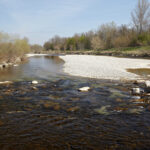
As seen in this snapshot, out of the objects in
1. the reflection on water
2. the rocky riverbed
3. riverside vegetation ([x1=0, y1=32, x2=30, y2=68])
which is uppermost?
riverside vegetation ([x1=0, y1=32, x2=30, y2=68])

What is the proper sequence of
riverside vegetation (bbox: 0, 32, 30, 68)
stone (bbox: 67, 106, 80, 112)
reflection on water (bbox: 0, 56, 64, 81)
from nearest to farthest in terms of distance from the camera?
1. stone (bbox: 67, 106, 80, 112)
2. reflection on water (bbox: 0, 56, 64, 81)
3. riverside vegetation (bbox: 0, 32, 30, 68)

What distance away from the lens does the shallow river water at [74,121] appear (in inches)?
187

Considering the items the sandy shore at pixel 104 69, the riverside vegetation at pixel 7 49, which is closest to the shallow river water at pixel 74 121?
the sandy shore at pixel 104 69

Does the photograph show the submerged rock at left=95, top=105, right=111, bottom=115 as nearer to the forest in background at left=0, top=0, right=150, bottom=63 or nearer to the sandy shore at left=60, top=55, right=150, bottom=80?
the sandy shore at left=60, top=55, right=150, bottom=80

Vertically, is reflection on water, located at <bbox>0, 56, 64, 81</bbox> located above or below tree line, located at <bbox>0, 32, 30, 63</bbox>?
below

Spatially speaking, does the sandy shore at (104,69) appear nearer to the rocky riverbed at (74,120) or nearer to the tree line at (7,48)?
the rocky riverbed at (74,120)

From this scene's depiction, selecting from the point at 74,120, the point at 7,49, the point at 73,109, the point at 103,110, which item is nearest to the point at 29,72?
the point at 73,109

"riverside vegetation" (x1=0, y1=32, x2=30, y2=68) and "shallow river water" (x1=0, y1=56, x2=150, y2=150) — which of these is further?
"riverside vegetation" (x1=0, y1=32, x2=30, y2=68)

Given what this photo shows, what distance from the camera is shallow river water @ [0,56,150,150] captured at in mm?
4762

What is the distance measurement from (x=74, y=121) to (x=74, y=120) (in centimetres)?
Answer: 8

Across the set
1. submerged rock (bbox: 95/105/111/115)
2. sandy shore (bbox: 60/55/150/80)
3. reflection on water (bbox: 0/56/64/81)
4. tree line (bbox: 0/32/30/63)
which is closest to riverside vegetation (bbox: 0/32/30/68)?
tree line (bbox: 0/32/30/63)

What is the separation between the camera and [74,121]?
615cm

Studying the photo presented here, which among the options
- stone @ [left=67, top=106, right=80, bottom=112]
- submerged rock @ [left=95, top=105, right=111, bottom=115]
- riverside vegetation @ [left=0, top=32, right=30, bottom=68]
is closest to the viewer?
submerged rock @ [left=95, top=105, right=111, bottom=115]

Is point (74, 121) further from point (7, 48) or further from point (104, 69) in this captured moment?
point (7, 48)
